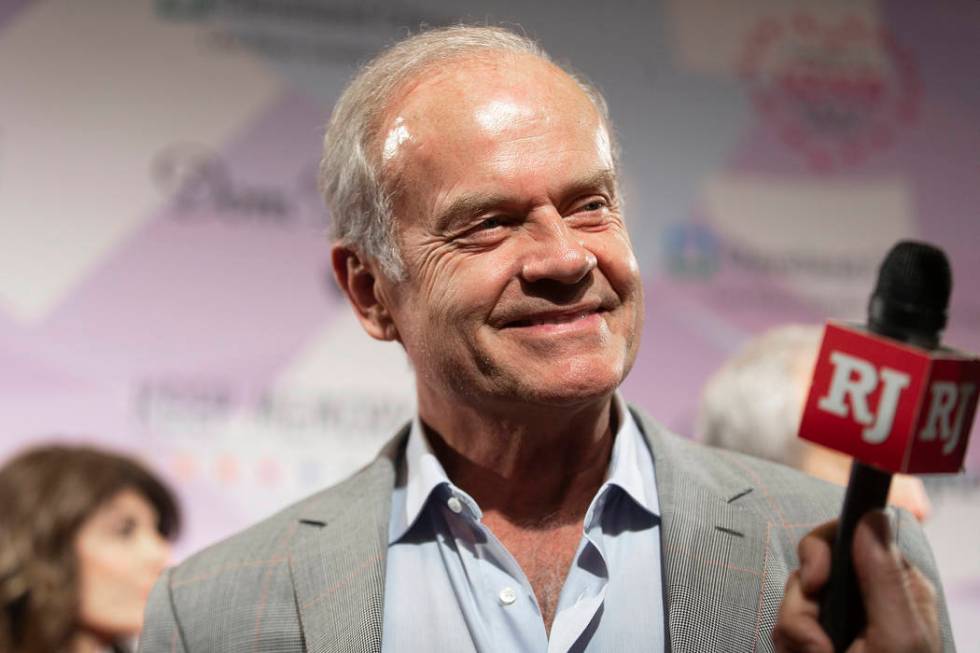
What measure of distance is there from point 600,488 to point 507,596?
207 millimetres

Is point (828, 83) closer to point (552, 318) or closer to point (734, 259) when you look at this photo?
point (734, 259)

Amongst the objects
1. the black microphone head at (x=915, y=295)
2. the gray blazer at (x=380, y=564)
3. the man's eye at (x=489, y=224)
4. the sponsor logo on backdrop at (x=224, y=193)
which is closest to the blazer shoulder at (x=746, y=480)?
the gray blazer at (x=380, y=564)

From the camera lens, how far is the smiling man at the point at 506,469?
1.58m

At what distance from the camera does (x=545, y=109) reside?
5.50 feet

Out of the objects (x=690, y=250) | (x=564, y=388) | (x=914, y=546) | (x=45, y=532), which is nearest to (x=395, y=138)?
(x=564, y=388)

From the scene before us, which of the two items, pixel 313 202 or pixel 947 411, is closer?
pixel 947 411

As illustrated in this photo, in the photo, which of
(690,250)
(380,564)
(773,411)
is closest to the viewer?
(380,564)

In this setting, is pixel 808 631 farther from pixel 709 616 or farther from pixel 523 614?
pixel 523 614

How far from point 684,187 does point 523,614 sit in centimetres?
264

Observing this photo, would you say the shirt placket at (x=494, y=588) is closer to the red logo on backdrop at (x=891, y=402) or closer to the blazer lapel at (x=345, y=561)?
the blazer lapel at (x=345, y=561)

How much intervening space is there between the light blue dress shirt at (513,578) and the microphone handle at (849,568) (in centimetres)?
57

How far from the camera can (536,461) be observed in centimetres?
173

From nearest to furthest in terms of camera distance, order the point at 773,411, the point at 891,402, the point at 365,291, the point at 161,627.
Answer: the point at 891,402 → the point at 161,627 → the point at 365,291 → the point at 773,411

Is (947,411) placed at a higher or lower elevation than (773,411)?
higher
